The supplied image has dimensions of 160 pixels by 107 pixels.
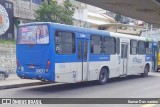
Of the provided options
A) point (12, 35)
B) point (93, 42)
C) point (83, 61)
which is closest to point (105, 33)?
point (93, 42)

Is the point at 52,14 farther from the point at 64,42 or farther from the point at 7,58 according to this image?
the point at 64,42

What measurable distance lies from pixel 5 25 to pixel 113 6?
2556 centimetres

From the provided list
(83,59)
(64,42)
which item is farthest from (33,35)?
(83,59)

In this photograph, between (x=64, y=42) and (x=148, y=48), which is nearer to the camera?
(x=64, y=42)

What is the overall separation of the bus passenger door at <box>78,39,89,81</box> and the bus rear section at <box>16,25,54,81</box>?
77.9 inches

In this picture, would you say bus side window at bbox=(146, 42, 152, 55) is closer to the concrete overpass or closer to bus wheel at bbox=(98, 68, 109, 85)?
bus wheel at bbox=(98, 68, 109, 85)

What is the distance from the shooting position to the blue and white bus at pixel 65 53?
12248 mm

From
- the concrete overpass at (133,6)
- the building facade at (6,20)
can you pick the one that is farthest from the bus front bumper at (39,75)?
the building facade at (6,20)

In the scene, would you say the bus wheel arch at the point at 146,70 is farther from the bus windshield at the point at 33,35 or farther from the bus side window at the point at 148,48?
the bus windshield at the point at 33,35

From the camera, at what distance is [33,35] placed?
12.8m

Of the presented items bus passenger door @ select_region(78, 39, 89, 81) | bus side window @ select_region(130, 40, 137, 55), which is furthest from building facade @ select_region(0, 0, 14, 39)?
bus passenger door @ select_region(78, 39, 89, 81)

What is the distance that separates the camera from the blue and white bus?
1225 centimetres

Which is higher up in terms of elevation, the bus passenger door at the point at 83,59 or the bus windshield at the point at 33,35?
the bus windshield at the point at 33,35

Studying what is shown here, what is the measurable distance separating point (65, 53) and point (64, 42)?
1.53 ft
